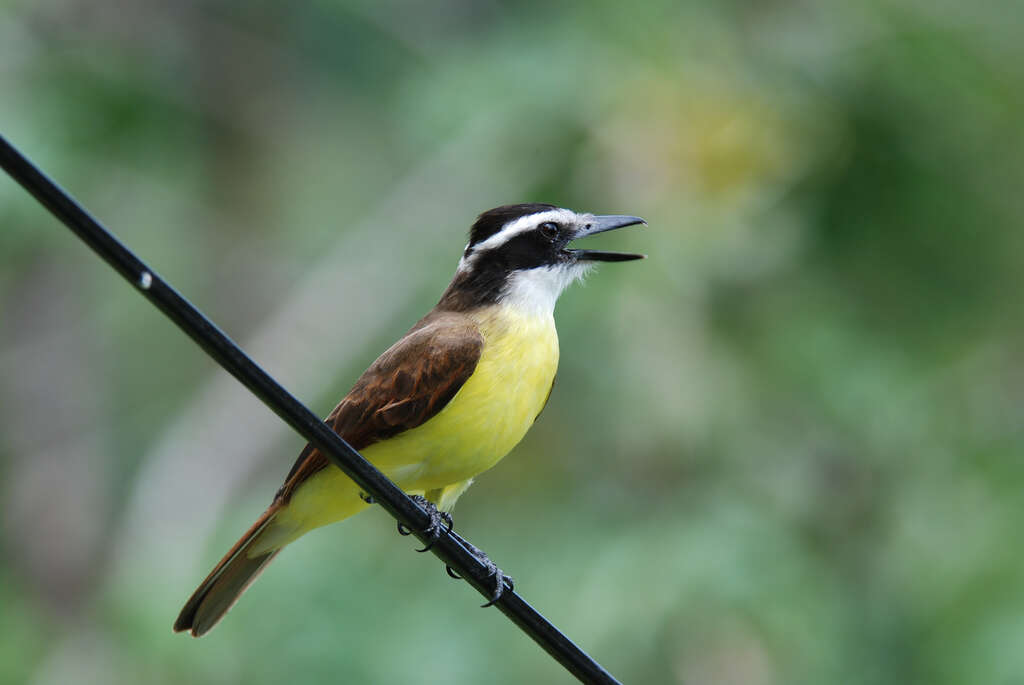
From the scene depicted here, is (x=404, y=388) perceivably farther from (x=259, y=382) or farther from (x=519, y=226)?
(x=259, y=382)

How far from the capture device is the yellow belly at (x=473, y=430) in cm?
391

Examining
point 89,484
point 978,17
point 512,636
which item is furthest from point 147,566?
point 978,17

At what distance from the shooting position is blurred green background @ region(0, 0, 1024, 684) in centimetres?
648

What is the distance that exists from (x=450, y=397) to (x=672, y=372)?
9.28 ft

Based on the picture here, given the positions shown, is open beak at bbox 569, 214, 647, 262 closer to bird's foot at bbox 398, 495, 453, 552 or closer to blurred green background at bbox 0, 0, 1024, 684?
bird's foot at bbox 398, 495, 453, 552

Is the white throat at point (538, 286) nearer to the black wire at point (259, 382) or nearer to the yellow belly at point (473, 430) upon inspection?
the yellow belly at point (473, 430)

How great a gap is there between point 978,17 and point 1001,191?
1062 millimetres

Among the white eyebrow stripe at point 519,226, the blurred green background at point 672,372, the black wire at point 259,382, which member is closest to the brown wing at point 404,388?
the white eyebrow stripe at point 519,226

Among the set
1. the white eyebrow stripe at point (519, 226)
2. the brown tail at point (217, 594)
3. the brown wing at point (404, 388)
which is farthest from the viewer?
the white eyebrow stripe at point (519, 226)

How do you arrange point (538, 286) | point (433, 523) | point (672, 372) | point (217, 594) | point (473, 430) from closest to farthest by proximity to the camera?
point (433, 523), point (473, 430), point (217, 594), point (538, 286), point (672, 372)

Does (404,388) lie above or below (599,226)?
below

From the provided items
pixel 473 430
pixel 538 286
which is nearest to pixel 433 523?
pixel 473 430

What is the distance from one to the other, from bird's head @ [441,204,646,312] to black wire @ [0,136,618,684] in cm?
148

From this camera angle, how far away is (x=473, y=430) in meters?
3.89
